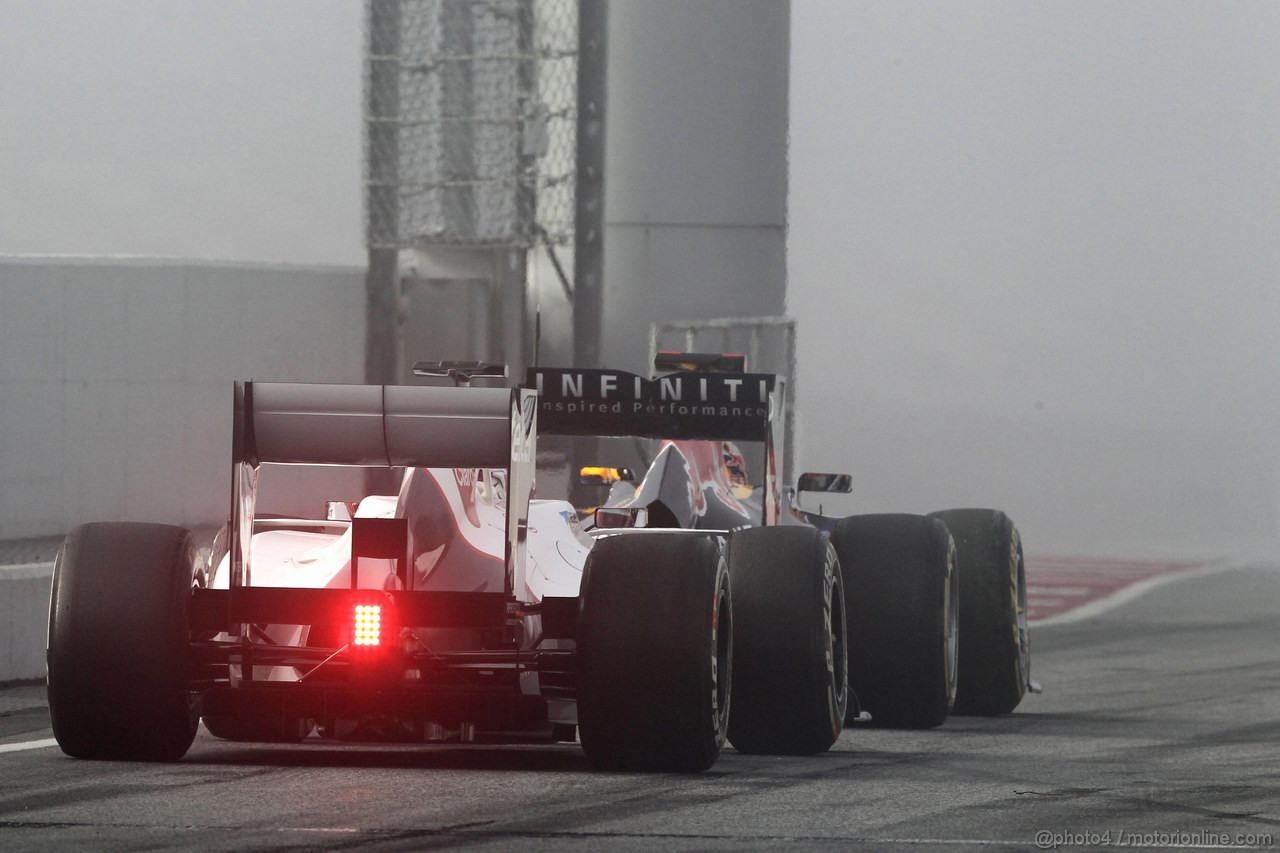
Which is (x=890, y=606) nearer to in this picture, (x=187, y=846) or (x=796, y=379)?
(x=187, y=846)

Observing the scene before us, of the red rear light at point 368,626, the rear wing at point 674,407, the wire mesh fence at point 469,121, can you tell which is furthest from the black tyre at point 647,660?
the wire mesh fence at point 469,121

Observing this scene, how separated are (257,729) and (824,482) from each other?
4258 millimetres

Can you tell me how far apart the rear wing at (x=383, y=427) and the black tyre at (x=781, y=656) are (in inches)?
56.3

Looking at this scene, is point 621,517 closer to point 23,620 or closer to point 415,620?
point 415,620

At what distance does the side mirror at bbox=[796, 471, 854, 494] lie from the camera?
1376 cm

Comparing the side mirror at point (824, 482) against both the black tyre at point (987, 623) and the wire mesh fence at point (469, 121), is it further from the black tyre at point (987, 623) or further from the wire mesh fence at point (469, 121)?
the wire mesh fence at point (469, 121)

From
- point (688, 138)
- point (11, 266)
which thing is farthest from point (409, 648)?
point (688, 138)

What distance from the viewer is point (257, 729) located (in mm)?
10664

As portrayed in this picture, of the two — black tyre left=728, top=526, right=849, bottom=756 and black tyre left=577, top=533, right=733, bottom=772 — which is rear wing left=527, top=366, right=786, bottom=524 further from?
black tyre left=577, top=533, right=733, bottom=772

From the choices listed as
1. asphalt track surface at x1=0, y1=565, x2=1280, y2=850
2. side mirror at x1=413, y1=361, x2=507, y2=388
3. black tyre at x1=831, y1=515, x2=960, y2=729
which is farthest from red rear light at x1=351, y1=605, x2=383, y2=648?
black tyre at x1=831, y1=515, x2=960, y2=729

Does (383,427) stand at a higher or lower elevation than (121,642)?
higher

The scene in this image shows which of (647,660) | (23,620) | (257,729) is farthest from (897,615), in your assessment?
(23,620)

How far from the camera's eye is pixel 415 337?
2259cm

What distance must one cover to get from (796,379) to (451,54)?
4.50 m
